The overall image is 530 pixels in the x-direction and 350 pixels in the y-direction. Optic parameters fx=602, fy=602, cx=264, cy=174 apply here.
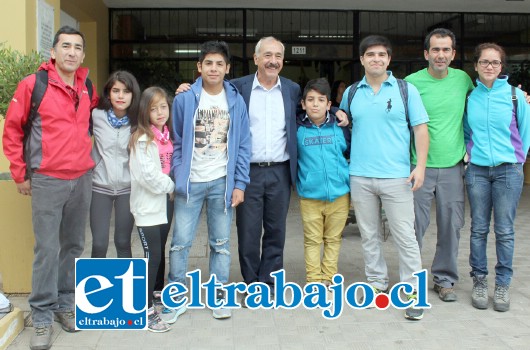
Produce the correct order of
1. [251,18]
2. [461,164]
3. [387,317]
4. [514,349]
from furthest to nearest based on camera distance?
1. [251,18]
2. [461,164]
3. [387,317]
4. [514,349]

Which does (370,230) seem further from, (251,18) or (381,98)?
(251,18)

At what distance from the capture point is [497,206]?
431cm

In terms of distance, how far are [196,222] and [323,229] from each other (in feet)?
3.35

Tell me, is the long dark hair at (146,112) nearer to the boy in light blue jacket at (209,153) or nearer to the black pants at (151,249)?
the boy in light blue jacket at (209,153)

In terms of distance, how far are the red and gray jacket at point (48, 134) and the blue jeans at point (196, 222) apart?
75cm

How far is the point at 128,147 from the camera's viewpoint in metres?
3.85

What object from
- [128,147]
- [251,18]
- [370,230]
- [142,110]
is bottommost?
[370,230]

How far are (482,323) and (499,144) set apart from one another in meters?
1.24

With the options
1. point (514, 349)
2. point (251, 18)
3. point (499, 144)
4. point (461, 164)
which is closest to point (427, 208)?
point (461, 164)

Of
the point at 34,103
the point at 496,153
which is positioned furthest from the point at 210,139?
the point at 496,153

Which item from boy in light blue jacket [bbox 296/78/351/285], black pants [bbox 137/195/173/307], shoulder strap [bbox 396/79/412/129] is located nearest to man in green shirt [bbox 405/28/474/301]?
shoulder strap [bbox 396/79/412/129]

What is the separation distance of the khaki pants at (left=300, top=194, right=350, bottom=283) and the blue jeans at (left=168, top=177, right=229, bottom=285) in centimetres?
67

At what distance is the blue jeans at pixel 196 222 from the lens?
4.06 meters

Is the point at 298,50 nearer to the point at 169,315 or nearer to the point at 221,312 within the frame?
the point at 221,312
